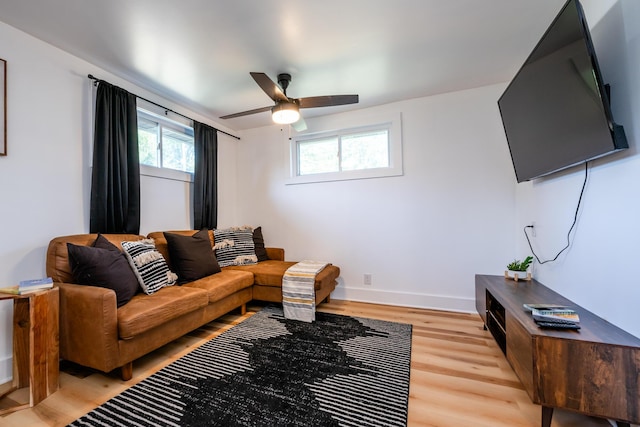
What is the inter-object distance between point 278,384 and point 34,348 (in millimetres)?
1398

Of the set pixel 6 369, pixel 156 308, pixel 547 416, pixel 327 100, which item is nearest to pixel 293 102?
pixel 327 100

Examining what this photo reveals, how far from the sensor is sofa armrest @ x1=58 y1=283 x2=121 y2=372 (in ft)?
5.17

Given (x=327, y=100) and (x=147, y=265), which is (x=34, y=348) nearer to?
(x=147, y=265)

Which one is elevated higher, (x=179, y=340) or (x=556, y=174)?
(x=556, y=174)

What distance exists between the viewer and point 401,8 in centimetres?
175

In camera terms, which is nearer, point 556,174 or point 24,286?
point 24,286

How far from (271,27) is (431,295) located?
3.04 metres

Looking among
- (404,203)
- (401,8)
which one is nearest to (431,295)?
(404,203)

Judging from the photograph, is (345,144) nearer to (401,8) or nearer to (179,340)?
(401,8)

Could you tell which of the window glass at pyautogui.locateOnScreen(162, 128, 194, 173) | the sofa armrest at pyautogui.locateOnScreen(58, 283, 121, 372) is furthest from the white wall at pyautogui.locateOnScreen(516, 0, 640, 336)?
the window glass at pyautogui.locateOnScreen(162, 128, 194, 173)

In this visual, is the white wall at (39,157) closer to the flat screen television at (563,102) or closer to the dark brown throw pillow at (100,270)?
the dark brown throw pillow at (100,270)

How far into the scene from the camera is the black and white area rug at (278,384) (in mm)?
1375

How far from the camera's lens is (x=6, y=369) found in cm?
177

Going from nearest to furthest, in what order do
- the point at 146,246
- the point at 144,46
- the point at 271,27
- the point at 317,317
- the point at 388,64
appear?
the point at 271,27
the point at 144,46
the point at 146,246
the point at 388,64
the point at 317,317
